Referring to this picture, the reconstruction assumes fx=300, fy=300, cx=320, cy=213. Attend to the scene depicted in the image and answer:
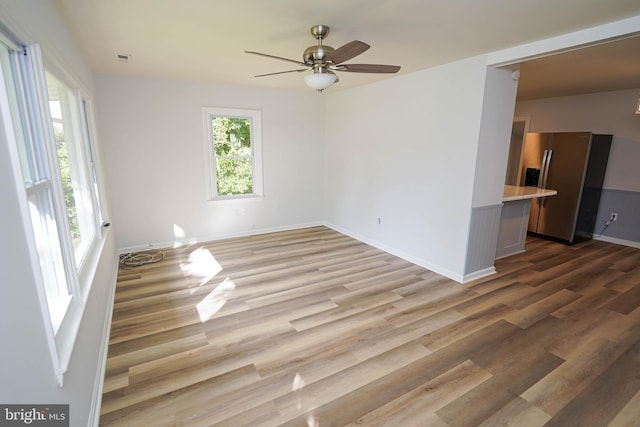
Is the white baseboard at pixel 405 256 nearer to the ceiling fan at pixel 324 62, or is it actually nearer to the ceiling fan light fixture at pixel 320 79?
the ceiling fan at pixel 324 62

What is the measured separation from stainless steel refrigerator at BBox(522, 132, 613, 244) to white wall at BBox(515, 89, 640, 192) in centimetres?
15

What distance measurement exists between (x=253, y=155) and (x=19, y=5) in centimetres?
397

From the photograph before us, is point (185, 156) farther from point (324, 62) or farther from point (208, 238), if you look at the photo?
point (324, 62)

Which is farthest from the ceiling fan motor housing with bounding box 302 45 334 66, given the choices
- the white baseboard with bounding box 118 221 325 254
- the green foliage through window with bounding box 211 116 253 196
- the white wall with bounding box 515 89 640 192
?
the white wall with bounding box 515 89 640 192

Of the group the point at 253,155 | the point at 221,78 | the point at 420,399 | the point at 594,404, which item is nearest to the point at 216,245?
the point at 253,155

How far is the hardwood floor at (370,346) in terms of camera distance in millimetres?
1875

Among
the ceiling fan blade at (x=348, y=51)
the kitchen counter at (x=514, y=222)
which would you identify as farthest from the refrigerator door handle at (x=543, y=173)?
the ceiling fan blade at (x=348, y=51)

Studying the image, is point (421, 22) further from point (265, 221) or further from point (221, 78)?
point (265, 221)

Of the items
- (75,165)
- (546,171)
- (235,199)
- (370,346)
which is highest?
(75,165)

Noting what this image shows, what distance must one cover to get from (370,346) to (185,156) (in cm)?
393

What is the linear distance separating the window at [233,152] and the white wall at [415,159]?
1.53 metres

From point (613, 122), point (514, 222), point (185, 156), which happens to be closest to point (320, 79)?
point (185, 156)

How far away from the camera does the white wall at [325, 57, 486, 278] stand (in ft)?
11.3

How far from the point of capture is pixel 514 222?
4520mm
